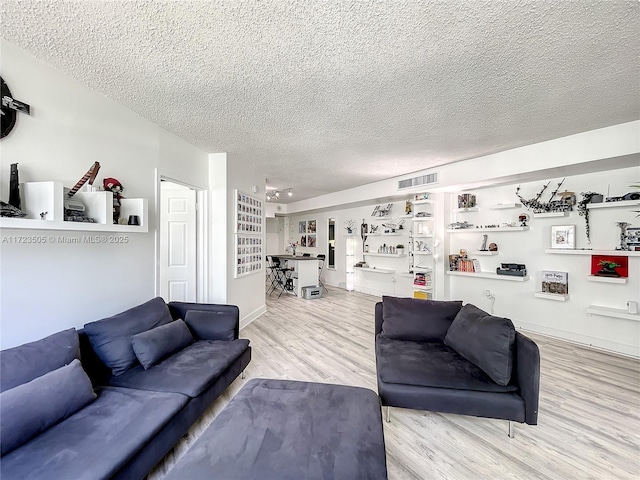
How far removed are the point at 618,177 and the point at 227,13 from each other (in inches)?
185

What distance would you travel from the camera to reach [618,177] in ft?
11.1

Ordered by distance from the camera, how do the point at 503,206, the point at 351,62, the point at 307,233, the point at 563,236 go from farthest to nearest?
the point at 307,233
the point at 503,206
the point at 563,236
the point at 351,62

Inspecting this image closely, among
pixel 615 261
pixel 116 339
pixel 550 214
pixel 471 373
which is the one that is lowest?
pixel 471 373

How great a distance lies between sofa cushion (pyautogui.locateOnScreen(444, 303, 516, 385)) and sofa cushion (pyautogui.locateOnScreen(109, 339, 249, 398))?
1.95m

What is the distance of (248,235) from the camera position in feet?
14.9

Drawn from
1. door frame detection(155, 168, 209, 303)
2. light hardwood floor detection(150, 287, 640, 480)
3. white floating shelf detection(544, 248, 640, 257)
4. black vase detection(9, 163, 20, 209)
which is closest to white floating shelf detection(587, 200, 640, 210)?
white floating shelf detection(544, 248, 640, 257)

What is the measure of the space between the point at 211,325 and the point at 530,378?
104 inches

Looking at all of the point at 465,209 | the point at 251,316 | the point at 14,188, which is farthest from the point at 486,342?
the point at 251,316

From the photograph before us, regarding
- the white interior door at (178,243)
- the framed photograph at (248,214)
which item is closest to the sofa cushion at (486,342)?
the framed photograph at (248,214)

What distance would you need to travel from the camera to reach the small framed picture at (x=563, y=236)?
3684 millimetres

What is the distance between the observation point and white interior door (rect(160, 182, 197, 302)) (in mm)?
3791

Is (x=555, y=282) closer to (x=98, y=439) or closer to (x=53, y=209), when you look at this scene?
(x=98, y=439)

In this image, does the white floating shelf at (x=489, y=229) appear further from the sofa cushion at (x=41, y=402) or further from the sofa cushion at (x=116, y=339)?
the sofa cushion at (x=41, y=402)

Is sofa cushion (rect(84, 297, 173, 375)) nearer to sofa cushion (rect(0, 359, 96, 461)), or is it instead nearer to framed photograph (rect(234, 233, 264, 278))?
sofa cushion (rect(0, 359, 96, 461))
